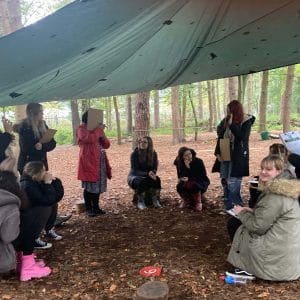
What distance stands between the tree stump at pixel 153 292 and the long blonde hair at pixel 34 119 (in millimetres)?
2746

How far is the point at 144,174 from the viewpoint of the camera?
19.9 ft

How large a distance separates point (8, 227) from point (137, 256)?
1375mm

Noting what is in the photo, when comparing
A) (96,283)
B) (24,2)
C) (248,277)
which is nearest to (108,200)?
(96,283)

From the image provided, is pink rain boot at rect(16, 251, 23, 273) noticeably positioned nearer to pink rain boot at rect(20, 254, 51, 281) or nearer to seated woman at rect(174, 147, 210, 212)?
pink rain boot at rect(20, 254, 51, 281)

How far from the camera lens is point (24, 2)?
1523 cm

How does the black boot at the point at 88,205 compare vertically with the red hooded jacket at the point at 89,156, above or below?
below

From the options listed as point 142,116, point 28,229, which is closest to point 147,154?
point 28,229

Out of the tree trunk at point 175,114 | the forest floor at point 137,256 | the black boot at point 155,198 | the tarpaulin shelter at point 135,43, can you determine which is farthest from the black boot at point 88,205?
the tree trunk at point 175,114

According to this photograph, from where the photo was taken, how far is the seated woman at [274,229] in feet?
10.3

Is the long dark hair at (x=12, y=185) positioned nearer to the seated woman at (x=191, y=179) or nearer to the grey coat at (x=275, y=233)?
the grey coat at (x=275, y=233)

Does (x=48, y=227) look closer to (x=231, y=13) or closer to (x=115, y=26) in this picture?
(x=115, y=26)

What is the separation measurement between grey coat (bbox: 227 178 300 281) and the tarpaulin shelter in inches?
63.4

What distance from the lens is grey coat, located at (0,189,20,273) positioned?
10.8 ft

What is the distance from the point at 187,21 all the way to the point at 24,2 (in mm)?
13617
